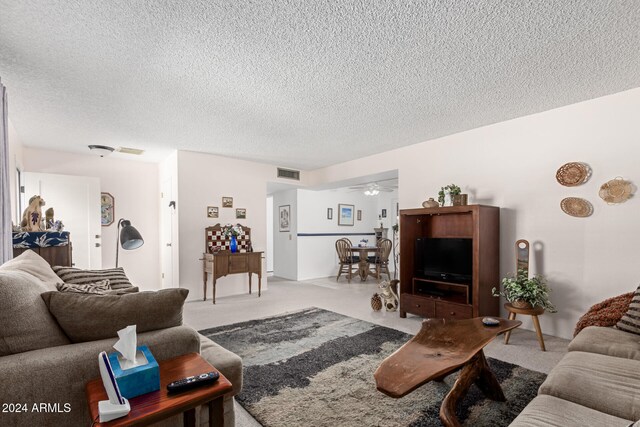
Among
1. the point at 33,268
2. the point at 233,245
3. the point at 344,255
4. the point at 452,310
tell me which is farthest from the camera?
the point at 344,255

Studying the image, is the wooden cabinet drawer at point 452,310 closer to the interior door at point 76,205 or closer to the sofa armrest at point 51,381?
the sofa armrest at point 51,381

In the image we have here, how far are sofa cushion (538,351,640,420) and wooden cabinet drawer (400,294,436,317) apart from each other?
197cm

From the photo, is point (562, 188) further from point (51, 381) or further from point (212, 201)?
point (212, 201)

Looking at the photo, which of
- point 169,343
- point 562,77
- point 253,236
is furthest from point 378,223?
point 169,343

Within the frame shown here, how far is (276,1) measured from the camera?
164 cm

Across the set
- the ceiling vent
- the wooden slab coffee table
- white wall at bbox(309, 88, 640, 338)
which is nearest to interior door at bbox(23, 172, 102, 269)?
the ceiling vent

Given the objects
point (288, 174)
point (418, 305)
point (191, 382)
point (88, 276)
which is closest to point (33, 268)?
point (88, 276)

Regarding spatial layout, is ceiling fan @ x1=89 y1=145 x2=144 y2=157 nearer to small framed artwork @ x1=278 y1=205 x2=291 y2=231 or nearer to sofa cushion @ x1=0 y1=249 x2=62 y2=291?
sofa cushion @ x1=0 y1=249 x2=62 y2=291

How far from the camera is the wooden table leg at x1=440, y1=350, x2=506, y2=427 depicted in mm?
1637

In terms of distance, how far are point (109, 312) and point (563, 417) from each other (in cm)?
185

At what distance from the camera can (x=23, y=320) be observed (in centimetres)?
117

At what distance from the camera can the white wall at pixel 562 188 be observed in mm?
2768

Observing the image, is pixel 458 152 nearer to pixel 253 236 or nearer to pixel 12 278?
pixel 253 236

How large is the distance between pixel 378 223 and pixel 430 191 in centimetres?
442
